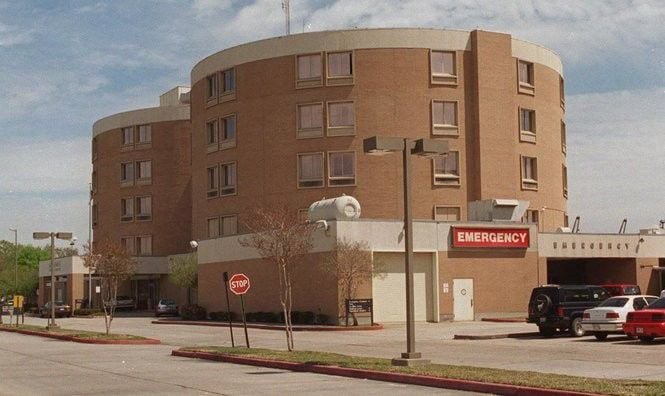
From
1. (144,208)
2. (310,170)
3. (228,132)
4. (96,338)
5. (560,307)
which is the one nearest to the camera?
(560,307)

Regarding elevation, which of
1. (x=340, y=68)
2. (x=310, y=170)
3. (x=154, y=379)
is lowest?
(x=154, y=379)

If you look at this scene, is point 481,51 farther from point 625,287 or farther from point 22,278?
point 22,278

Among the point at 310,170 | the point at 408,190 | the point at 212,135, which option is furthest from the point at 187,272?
the point at 408,190

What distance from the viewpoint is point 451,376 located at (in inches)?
773

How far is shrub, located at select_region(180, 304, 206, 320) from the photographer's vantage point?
60125 mm

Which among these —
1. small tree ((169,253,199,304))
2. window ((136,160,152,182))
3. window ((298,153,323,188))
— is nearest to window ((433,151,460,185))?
window ((298,153,323,188))

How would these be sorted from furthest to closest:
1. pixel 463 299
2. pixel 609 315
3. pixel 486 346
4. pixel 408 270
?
pixel 463 299 < pixel 609 315 < pixel 486 346 < pixel 408 270

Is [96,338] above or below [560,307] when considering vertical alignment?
below

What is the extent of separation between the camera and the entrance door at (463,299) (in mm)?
50656

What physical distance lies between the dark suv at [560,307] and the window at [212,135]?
3576 centimetres

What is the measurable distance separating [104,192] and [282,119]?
39124mm

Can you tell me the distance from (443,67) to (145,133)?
134ft

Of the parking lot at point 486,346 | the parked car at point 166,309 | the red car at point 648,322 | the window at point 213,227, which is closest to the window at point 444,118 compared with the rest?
the parking lot at point 486,346

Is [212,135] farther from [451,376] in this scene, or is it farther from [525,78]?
[451,376]
